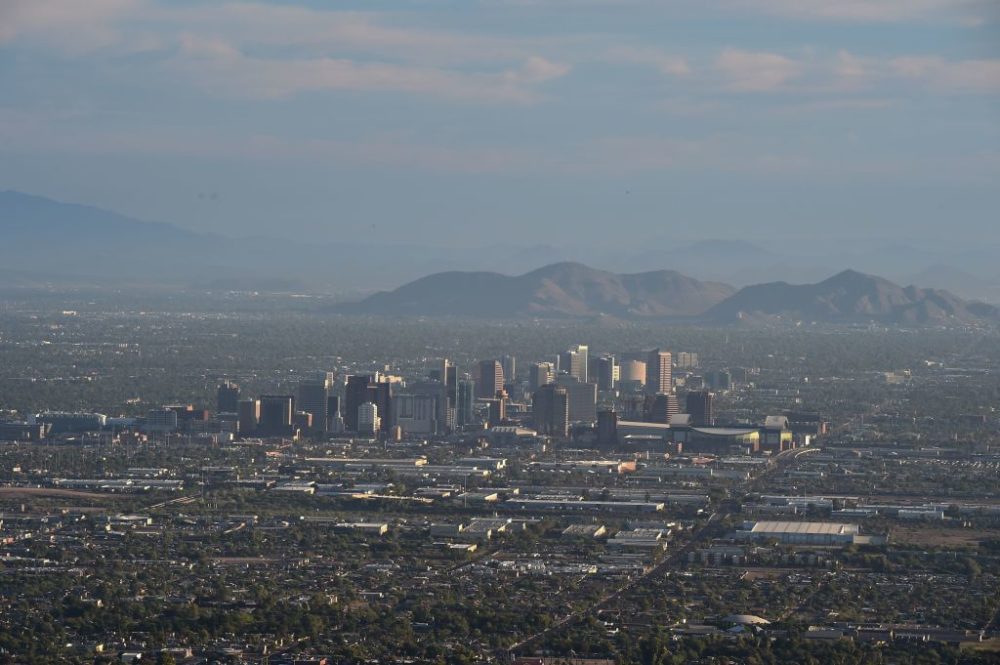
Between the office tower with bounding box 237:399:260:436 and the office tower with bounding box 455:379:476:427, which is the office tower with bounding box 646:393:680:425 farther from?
the office tower with bounding box 237:399:260:436

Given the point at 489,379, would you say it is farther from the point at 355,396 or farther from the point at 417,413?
the point at 355,396

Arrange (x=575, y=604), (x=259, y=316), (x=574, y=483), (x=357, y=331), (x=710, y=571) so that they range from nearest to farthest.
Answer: (x=575, y=604), (x=710, y=571), (x=574, y=483), (x=357, y=331), (x=259, y=316)

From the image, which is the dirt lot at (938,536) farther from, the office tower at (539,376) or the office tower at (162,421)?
the office tower at (539,376)

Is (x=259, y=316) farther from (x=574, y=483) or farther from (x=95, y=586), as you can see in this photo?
(x=95, y=586)

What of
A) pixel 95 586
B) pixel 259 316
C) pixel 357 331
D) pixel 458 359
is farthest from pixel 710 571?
pixel 259 316

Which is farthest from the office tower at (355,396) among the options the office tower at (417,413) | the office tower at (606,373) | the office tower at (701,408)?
the office tower at (606,373)

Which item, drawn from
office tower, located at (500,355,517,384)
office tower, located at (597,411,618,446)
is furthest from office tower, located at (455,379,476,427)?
office tower, located at (500,355,517,384)
